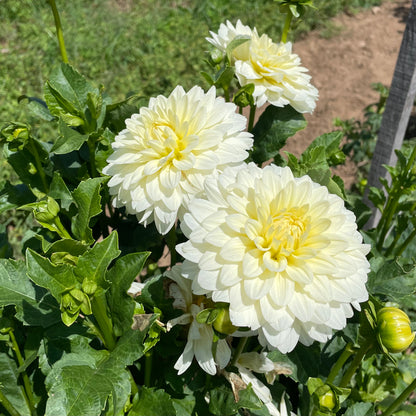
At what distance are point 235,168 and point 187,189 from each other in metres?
0.10

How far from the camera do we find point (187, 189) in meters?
0.87

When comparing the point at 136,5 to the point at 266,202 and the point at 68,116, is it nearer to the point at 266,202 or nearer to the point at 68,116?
the point at 68,116

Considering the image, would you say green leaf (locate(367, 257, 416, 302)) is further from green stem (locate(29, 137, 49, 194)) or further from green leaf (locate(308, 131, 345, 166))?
green stem (locate(29, 137, 49, 194))

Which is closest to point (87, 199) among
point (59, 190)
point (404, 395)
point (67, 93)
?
point (59, 190)

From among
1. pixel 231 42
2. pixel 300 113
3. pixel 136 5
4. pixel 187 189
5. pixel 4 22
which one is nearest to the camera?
pixel 187 189

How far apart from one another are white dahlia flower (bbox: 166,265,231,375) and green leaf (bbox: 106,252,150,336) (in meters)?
0.08

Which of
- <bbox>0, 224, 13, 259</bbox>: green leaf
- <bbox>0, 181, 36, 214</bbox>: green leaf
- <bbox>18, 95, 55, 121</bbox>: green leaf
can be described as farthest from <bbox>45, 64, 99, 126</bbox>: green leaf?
<bbox>0, 224, 13, 259</bbox>: green leaf

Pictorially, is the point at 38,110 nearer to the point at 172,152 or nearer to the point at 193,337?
the point at 172,152

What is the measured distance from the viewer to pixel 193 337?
870 mm

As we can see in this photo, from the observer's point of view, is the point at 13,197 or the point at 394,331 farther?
the point at 13,197

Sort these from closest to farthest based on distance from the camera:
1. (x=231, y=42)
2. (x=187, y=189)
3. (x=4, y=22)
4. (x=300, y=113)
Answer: (x=187, y=189) → (x=231, y=42) → (x=300, y=113) → (x=4, y=22)

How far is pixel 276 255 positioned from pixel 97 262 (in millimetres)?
311

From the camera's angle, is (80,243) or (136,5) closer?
(80,243)

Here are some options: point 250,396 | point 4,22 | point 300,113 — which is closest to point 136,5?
point 4,22
